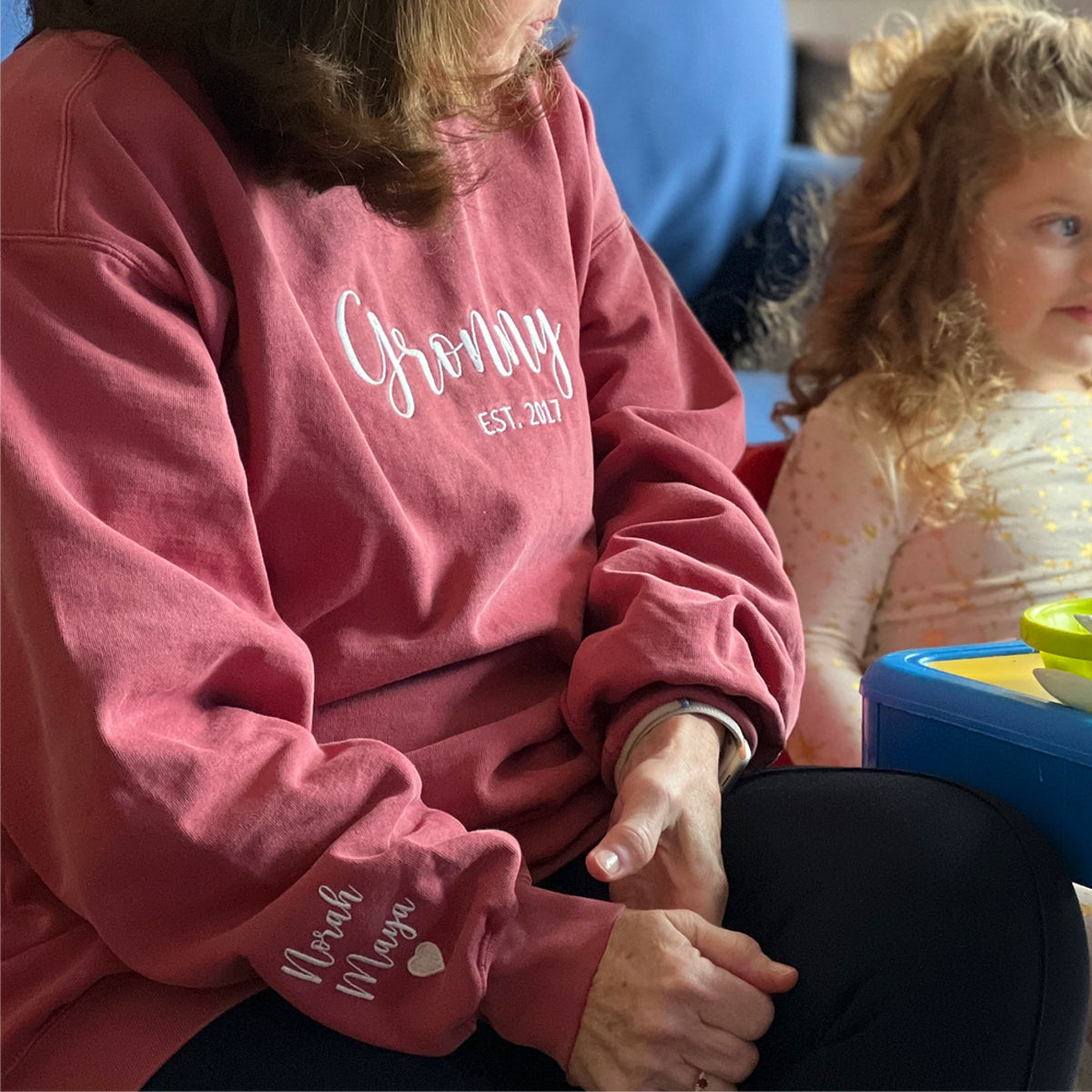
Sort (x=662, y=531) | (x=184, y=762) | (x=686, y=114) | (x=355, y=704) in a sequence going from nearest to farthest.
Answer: (x=184, y=762) → (x=355, y=704) → (x=662, y=531) → (x=686, y=114)

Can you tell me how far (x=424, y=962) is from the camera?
2.00 ft

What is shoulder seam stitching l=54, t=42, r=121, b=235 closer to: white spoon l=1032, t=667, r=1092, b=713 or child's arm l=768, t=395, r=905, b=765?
white spoon l=1032, t=667, r=1092, b=713

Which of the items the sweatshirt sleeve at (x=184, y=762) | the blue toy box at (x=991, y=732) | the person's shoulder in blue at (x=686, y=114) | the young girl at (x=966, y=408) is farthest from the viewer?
the person's shoulder in blue at (x=686, y=114)

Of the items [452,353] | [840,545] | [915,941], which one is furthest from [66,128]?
[840,545]

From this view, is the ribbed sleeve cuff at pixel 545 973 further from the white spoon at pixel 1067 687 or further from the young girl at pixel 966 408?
the young girl at pixel 966 408

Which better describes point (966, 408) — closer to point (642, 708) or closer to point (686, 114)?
point (686, 114)

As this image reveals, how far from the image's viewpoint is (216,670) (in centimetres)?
62

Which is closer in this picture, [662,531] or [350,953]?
[350,953]

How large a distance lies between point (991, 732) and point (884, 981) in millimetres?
200

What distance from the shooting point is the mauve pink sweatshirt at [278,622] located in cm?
59

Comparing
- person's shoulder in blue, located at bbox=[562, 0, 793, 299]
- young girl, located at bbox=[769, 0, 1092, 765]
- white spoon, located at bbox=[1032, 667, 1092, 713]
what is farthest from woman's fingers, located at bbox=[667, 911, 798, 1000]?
person's shoulder in blue, located at bbox=[562, 0, 793, 299]

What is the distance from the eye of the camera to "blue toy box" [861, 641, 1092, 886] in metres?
0.70

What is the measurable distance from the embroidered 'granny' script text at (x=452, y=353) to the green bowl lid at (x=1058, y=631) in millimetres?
292

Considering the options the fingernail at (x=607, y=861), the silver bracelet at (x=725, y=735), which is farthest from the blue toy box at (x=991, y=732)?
the fingernail at (x=607, y=861)
